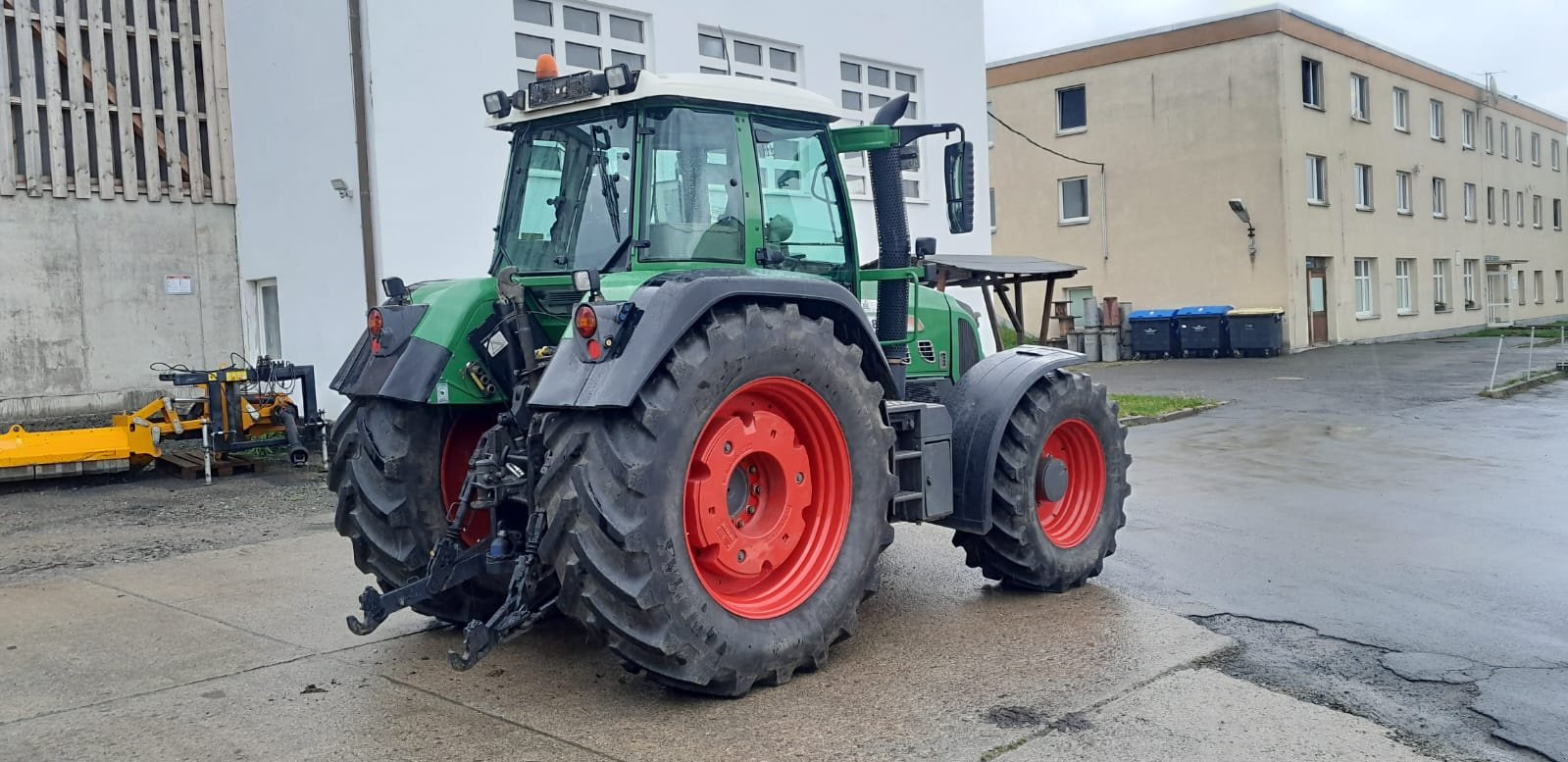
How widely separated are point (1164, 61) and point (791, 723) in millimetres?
28851

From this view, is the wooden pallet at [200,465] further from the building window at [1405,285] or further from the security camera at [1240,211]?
the building window at [1405,285]

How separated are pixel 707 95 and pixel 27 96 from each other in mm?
11641

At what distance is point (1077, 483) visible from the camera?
674 cm

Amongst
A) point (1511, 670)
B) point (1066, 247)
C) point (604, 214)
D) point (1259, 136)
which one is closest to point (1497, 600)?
point (1511, 670)

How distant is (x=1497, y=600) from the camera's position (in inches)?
243

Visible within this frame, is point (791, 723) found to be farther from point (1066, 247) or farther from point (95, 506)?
point (1066, 247)

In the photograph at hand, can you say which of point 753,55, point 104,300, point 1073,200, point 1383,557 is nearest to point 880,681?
point 1383,557

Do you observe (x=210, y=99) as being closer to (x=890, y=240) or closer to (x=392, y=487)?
(x=392, y=487)

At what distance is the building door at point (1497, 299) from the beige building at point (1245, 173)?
2.96 meters

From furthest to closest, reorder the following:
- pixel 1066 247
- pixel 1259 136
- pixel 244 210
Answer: pixel 1066 247, pixel 1259 136, pixel 244 210

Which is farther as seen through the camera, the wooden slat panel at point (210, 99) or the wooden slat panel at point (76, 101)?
the wooden slat panel at point (210, 99)

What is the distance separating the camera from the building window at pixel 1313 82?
1206 inches

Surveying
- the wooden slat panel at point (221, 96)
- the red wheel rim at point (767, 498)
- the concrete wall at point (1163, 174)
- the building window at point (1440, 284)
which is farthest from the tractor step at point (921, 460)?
the building window at point (1440, 284)

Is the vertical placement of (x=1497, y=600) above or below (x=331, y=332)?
below
